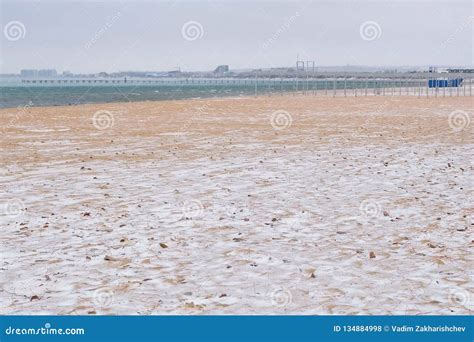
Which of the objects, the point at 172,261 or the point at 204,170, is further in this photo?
the point at 204,170

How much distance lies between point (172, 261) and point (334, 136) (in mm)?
15836

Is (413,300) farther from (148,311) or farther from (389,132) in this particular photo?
(389,132)

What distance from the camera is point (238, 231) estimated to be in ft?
28.2

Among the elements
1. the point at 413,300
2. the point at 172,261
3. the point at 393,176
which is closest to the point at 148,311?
the point at 172,261

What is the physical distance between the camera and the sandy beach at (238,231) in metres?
5.99

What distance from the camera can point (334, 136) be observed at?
22266mm

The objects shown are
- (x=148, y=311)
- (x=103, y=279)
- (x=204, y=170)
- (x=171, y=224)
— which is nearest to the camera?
(x=148, y=311)

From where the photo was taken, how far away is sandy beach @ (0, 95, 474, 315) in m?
5.99
